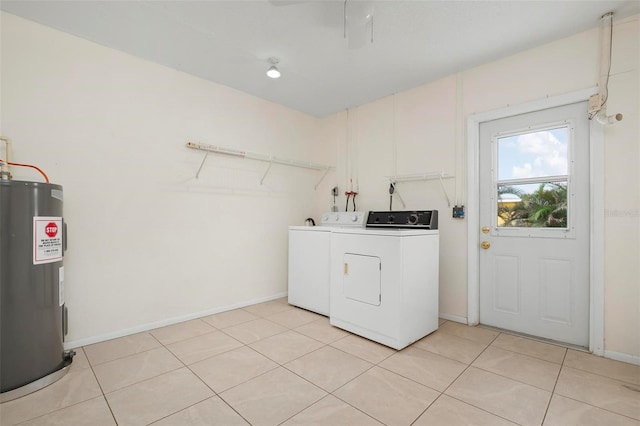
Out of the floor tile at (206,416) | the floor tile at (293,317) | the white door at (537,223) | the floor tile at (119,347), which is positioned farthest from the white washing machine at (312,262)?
the floor tile at (206,416)

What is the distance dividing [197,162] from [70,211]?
120 centimetres

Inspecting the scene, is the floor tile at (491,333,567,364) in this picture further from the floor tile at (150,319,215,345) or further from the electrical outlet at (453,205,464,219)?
the floor tile at (150,319,215,345)

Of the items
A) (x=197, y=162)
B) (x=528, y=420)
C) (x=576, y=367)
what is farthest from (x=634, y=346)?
(x=197, y=162)

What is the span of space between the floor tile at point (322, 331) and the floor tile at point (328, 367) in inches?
9.5

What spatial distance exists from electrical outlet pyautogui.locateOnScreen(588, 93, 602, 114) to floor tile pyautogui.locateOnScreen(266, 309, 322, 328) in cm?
312

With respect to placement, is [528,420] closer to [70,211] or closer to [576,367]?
[576,367]

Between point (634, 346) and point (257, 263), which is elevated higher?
point (257, 263)

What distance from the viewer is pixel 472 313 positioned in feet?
9.55

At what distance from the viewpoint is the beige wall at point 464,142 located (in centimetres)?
217

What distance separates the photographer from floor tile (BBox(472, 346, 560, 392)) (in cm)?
192

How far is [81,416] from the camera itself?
1560 mm

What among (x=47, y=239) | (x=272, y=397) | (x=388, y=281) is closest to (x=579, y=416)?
(x=388, y=281)

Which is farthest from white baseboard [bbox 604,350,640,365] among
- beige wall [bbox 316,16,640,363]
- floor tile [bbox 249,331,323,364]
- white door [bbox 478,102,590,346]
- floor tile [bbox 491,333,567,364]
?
floor tile [bbox 249,331,323,364]

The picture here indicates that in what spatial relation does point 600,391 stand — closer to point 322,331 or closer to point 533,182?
point 533,182
